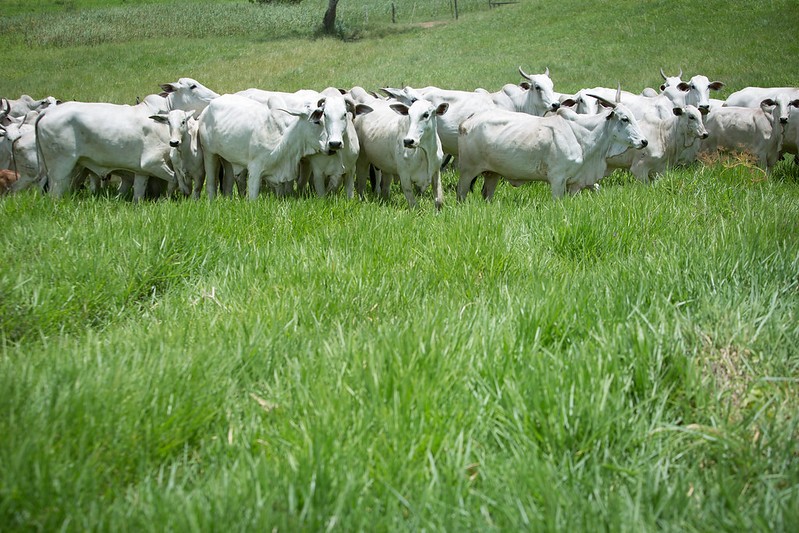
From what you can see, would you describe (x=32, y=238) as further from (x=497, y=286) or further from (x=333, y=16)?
(x=333, y=16)

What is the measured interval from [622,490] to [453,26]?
34.9m

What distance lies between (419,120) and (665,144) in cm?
421

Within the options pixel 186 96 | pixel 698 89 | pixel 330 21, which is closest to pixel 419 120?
pixel 186 96

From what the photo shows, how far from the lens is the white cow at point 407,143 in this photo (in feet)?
26.5

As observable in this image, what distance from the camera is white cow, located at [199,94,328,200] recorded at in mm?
8484

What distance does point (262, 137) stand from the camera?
28.6 ft

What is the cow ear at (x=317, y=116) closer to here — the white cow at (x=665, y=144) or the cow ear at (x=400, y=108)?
the cow ear at (x=400, y=108)

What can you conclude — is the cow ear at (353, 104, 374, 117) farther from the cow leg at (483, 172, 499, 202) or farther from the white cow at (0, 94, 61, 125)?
the white cow at (0, 94, 61, 125)

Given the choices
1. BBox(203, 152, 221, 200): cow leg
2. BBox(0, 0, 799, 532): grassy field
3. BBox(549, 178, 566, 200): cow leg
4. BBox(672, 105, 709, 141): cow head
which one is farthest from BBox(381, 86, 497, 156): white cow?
BBox(0, 0, 799, 532): grassy field

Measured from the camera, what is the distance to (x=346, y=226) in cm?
603

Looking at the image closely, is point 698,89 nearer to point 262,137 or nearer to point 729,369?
point 262,137

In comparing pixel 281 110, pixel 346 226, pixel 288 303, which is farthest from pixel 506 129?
pixel 288 303

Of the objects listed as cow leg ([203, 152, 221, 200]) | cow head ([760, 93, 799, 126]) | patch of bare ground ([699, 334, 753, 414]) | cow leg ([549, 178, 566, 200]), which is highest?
cow head ([760, 93, 799, 126])

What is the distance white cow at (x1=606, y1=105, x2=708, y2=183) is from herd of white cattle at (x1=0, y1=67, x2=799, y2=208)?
0.02 metres
